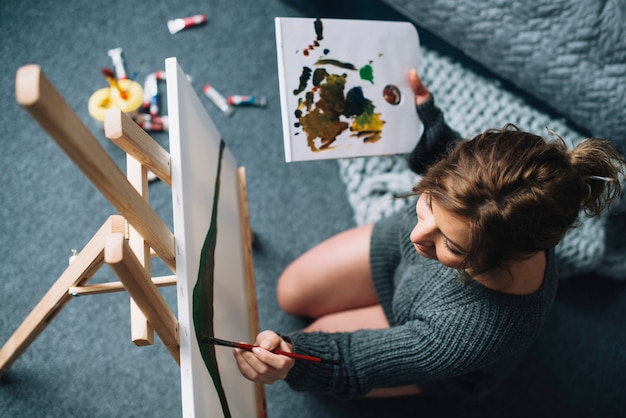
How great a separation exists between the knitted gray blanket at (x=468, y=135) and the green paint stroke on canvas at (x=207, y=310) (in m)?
0.56

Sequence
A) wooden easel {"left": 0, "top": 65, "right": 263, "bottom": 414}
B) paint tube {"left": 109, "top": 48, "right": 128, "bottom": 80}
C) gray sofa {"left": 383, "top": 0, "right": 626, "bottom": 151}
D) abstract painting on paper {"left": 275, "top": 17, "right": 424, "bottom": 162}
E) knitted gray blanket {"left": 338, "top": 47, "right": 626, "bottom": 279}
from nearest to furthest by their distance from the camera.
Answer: wooden easel {"left": 0, "top": 65, "right": 263, "bottom": 414}
abstract painting on paper {"left": 275, "top": 17, "right": 424, "bottom": 162}
gray sofa {"left": 383, "top": 0, "right": 626, "bottom": 151}
knitted gray blanket {"left": 338, "top": 47, "right": 626, "bottom": 279}
paint tube {"left": 109, "top": 48, "right": 128, "bottom": 80}

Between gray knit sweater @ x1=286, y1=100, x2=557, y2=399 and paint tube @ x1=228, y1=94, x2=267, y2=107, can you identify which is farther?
paint tube @ x1=228, y1=94, x2=267, y2=107

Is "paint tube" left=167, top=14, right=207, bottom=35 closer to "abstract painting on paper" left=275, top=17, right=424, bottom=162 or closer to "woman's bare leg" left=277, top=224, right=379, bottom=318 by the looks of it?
"abstract painting on paper" left=275, top=17, right=424, bottom=162

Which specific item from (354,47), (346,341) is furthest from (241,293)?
(354,47)

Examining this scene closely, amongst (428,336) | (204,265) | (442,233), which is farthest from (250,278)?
(442,233)

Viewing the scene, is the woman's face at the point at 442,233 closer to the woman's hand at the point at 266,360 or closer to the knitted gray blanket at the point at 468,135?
the woman's hand at the point at 266,360

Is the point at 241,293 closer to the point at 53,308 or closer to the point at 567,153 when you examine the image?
the point at 53,308

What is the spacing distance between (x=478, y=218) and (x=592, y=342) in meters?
0.93

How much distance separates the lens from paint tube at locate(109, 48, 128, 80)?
144 centimetres

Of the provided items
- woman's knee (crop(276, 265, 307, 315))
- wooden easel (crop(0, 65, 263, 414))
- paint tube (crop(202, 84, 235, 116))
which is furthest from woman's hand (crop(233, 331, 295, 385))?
paint tube (crop(202, 84, 235, 116))

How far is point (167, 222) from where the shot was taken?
1337 millimetres

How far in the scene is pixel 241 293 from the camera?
103cm

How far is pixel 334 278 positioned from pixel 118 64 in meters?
0.85

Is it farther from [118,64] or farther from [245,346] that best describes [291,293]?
[118,64]
